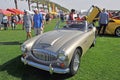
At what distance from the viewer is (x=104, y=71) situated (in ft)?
20.2

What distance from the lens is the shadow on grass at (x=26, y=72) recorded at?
576 cm

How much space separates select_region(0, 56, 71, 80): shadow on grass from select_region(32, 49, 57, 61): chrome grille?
545 mm

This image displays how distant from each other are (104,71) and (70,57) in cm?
130

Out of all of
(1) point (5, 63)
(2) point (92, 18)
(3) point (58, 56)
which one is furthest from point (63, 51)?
(2) point (92, 18)

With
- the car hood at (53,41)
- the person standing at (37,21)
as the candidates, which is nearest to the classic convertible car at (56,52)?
the car hood at (53,41)

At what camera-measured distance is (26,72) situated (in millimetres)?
6090

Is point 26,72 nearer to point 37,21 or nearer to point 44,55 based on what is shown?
point 44,55

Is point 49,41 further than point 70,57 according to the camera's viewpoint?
Yes

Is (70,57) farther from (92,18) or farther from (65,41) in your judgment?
(92,18)

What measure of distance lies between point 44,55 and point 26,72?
91cm

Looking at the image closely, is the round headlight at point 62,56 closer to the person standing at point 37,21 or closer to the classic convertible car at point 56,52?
the classic convertible car at point 56,52

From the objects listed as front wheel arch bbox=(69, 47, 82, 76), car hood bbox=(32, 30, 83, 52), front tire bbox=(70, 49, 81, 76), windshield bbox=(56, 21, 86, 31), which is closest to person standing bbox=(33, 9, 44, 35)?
windshield bbox=(56, 21, 86, 31)

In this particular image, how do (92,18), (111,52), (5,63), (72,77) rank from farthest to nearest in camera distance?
(92,18) < (111,52) < (5,63) < (72,77)

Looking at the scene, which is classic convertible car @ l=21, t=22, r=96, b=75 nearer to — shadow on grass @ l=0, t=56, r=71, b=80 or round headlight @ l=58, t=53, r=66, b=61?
round headlight @ l=58, t=53, r=66, b=61
